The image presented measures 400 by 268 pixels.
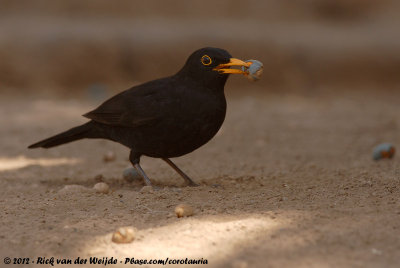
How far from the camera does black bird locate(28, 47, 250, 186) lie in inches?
165

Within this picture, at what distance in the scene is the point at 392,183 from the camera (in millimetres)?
4117

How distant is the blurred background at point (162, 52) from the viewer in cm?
1018

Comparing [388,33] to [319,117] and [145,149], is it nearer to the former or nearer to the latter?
[319,117]

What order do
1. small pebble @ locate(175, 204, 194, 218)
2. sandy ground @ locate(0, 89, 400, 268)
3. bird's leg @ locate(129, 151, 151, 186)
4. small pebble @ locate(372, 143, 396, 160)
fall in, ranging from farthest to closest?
small pebble @ locate(372, 143, 396, 160) → bird's leg @ locate(129, 151, 151, 186) → small pebble @ locate(175, 204, 194, 218) → sandy ground @ locate(0, 89, 400, 268)

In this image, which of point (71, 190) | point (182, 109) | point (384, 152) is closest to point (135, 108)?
point (182, 109)

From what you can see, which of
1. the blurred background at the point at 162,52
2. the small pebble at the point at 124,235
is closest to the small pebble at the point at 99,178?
the small pebble at the point at 124,235

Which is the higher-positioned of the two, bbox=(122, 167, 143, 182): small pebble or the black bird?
the black bird

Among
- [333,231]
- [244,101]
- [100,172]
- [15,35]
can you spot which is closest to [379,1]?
[244,101]

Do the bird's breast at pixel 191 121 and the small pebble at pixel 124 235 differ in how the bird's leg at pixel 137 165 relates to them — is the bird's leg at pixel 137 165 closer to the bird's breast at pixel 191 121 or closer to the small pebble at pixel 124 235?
the bird's breast at pixel 191 121

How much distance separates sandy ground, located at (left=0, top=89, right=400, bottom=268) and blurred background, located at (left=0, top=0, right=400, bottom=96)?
2.84m

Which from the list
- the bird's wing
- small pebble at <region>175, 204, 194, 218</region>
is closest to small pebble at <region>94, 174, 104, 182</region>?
the bird's wing

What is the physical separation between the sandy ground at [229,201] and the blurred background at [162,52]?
112 inches

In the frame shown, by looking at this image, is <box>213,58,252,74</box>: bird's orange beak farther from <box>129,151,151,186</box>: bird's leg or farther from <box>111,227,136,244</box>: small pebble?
<box>111,227,136,244</box>: small pebble

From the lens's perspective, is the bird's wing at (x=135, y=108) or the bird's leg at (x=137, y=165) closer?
the bird's wing at (x=135, y=108)
